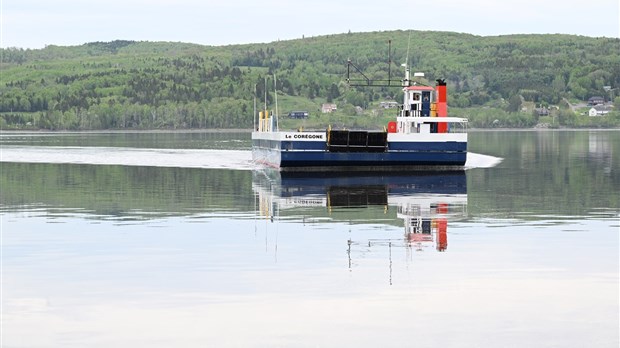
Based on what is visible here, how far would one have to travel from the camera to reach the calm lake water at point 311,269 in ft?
76.9

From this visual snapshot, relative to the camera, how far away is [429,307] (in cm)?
2592

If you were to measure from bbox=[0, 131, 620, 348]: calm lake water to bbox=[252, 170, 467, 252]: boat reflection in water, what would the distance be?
0.21 m

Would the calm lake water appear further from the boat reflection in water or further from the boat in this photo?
the boat

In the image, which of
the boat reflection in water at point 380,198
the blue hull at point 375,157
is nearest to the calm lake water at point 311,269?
the boat reflection in water at point 380,198

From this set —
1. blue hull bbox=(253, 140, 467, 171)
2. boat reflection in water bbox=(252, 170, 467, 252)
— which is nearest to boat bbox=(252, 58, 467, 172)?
blue hull bbox=(253, 140, 467, 171)

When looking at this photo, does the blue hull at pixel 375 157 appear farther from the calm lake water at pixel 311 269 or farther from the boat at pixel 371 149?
the calm lake water at pixel 311 269

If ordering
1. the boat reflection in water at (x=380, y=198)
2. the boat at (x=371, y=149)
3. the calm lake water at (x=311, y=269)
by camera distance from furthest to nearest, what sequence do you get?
the boat at (x=371, y=149) → the boat reflection in water at (x=380, y=198) → the calm lake water at (x=311, y=269)

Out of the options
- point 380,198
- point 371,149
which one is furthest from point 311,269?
point 371,149

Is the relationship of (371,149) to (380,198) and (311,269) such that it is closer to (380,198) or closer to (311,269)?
(380,198)

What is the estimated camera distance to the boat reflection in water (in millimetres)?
43406

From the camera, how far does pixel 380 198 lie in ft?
196

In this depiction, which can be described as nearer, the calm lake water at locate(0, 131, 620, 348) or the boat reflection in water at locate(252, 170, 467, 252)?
the calm lake water at locate(0, 131, 620, 348)

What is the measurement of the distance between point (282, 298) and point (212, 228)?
54.3ft

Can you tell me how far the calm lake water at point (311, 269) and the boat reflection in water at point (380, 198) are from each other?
212 millimetres
